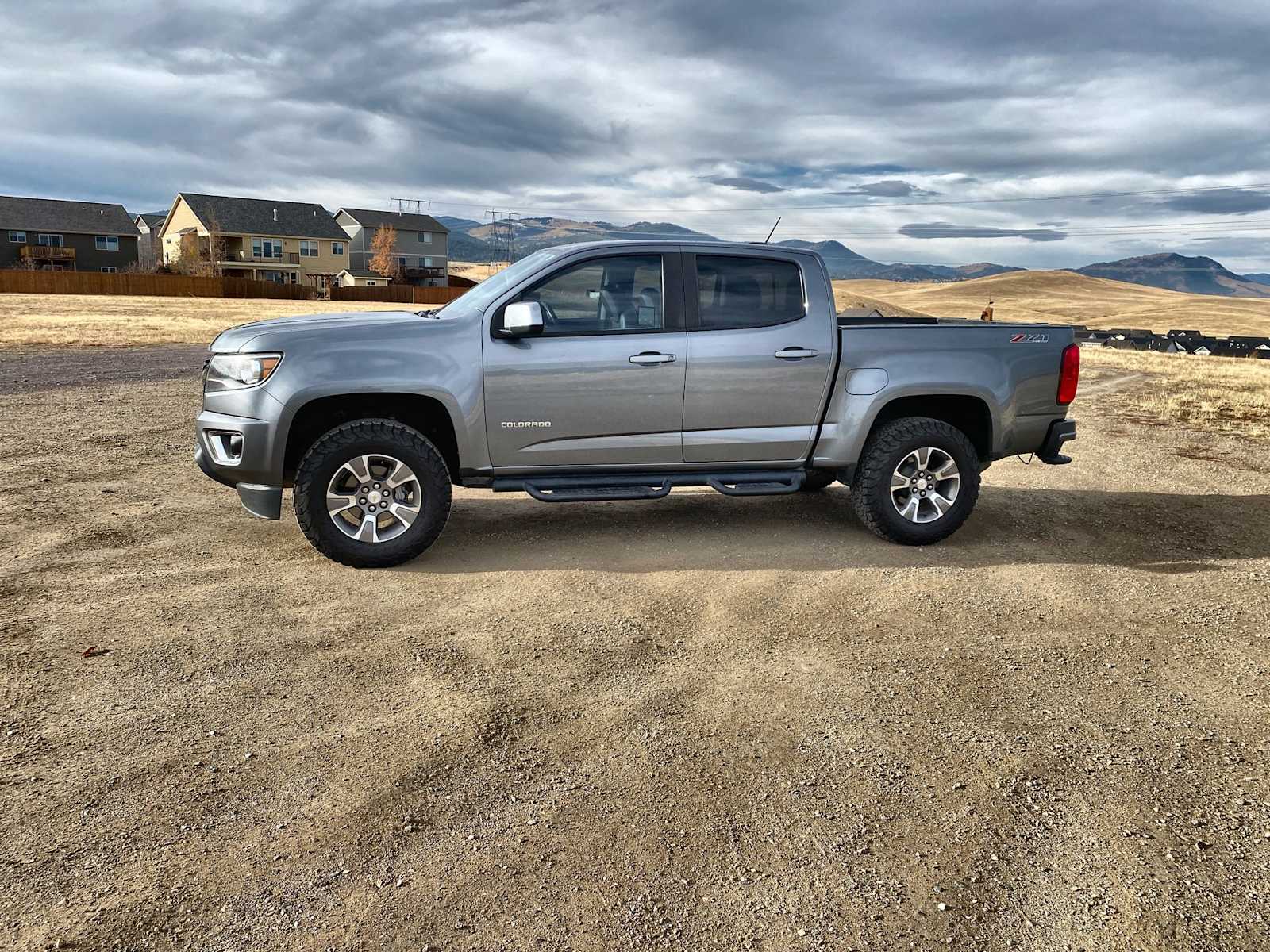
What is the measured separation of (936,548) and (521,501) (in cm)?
328

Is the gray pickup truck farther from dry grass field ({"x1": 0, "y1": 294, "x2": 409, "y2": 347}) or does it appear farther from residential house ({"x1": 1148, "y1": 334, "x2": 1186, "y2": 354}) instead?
residential house ({"x1": 1148, "y1": 334, "x2": 1186, "y2": 354})

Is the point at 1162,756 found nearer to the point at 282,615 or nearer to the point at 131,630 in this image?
the point at 282,615

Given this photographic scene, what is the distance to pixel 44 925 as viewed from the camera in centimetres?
269

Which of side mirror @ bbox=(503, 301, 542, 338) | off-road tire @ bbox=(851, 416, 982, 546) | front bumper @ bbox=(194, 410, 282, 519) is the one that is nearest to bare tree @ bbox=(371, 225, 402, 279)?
front bumper @ bbox=(194, 410, 282, 519)

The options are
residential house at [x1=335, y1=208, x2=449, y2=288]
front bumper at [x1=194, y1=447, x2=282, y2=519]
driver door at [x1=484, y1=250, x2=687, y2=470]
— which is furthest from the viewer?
residential house at [x1=335, y1=208, x2=449, y2=288]

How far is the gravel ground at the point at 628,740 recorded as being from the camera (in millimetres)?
2832

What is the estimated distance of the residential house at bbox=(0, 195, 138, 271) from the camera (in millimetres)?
72250

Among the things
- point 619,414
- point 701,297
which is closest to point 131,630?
point 619,414

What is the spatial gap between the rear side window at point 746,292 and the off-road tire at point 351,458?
6.59ft

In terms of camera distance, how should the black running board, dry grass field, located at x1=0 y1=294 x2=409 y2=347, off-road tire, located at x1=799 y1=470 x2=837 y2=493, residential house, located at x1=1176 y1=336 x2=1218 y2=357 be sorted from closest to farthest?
the black running board < off-road tire, located at x1=799 y1=470 x2=837 y2=493 < dry grass field, located at x1=0 y1=294 x2=409 y2=347 < residential house, located at x1=1176 y1=336 x2=1218 y2=357

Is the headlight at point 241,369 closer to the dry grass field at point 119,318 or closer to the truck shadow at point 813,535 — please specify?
the truck shadow at point 813,535

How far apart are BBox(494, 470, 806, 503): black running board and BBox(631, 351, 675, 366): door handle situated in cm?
76

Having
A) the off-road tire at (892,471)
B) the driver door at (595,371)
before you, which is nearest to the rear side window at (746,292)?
the driver door at (595,371)

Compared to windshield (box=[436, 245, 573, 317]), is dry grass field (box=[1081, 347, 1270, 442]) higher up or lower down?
lower down
